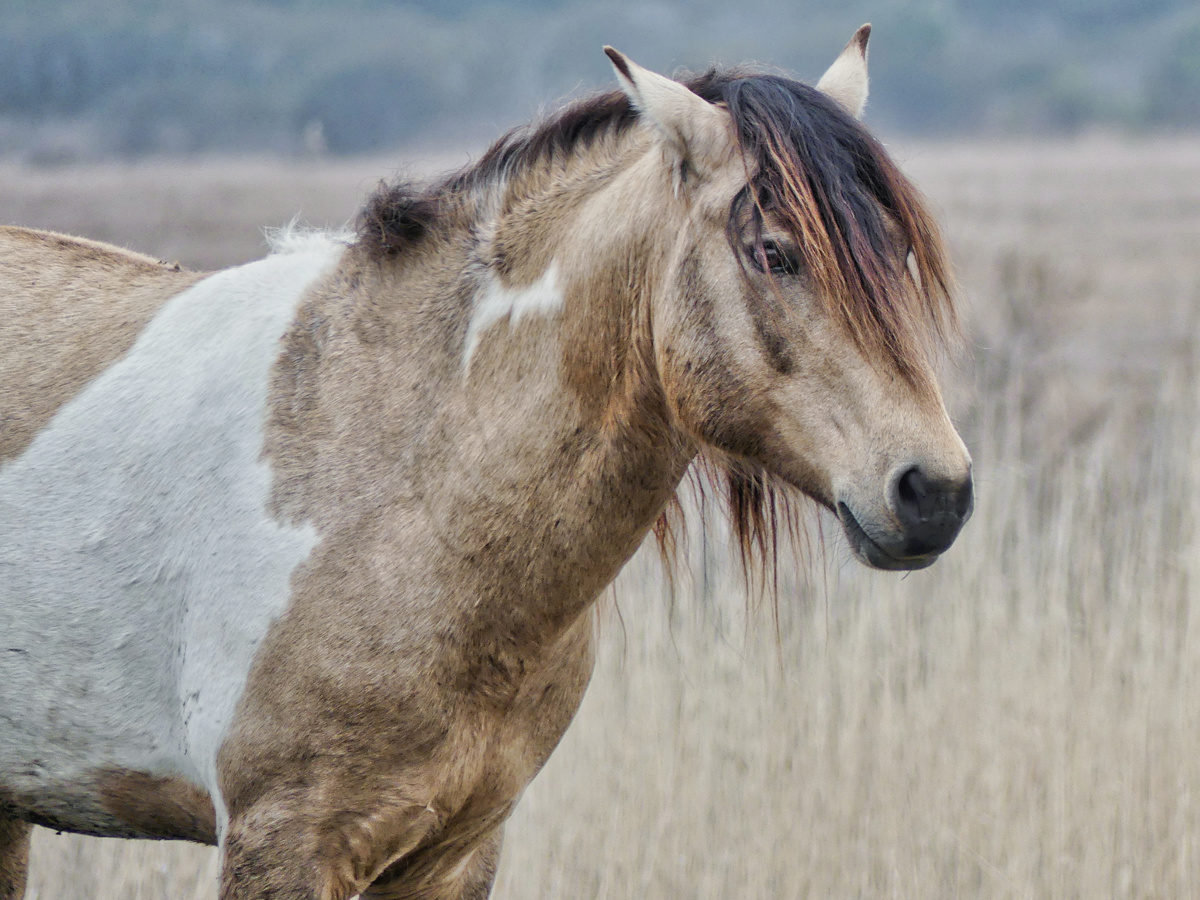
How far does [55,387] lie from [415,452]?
73 cm

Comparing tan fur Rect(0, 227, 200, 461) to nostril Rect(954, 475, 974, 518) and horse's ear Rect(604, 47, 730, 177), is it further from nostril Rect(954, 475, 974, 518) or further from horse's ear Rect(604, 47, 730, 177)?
nostril Rect(954, 475, 974, 518)

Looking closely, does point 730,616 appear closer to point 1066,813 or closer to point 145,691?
point 1066,813

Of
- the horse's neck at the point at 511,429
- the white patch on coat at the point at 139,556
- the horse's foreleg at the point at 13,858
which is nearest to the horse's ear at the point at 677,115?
the horse's neck at the point at 511,429

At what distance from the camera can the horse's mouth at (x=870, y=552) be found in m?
1.65

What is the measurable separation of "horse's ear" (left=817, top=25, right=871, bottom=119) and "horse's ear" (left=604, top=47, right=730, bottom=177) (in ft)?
1.00

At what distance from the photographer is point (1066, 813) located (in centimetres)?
339

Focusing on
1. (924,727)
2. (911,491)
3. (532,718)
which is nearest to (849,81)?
(911,491)

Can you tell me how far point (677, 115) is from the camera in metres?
1.77

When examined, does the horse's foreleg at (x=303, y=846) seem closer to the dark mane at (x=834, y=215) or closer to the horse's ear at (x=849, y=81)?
the dark mane at (x=834, y=215)

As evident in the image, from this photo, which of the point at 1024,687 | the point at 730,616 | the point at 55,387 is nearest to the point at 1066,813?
the point at 1024,687

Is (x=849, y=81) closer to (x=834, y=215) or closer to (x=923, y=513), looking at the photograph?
(x=834, y=215)

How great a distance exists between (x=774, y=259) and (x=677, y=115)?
0.88 ft

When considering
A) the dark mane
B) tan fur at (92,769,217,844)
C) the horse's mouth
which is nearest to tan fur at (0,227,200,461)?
tan fur at (92,769,217,844)

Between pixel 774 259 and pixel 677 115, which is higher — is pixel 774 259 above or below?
below
